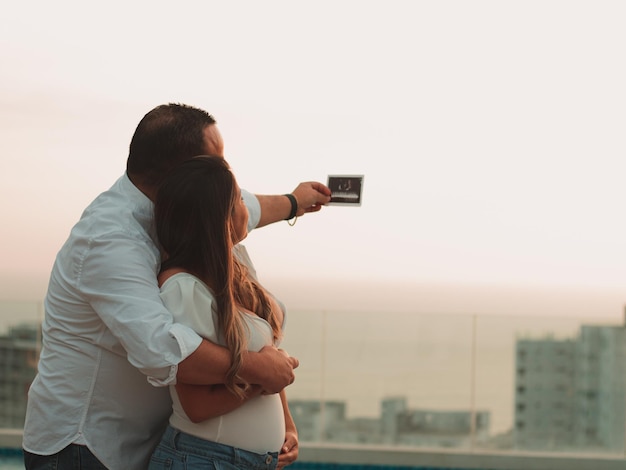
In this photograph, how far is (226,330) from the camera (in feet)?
6.21

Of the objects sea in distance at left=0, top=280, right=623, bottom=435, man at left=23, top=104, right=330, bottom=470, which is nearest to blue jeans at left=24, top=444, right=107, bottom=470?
man at left=23, top=104, right=330, bottom=470

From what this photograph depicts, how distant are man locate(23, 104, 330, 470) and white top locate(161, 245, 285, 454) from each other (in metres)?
0.04

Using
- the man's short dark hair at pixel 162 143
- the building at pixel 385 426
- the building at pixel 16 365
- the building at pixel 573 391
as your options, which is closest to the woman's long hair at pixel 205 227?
the man's short dark hair at pixel 162 143

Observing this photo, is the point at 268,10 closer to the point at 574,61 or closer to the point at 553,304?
the point at 574,61

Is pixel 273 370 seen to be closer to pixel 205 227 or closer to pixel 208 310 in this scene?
pixel 208 310

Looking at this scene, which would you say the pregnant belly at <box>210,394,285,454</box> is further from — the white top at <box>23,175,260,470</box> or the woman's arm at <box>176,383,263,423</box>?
the white top at <box>23,175,260,470</box>

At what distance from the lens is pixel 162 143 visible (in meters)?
2.07

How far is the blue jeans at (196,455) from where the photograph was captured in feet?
A: 6.36


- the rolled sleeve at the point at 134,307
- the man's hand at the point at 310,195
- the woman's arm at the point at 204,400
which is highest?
the man's hand at the point at 310,195

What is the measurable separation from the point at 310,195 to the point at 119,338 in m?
0.85

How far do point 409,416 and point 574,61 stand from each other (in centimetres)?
316

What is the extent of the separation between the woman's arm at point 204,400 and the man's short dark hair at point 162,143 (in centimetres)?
46

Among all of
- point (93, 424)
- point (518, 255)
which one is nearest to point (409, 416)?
point (518, 255)

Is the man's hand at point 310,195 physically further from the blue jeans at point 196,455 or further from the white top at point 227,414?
the blue jeans at point 196,455
